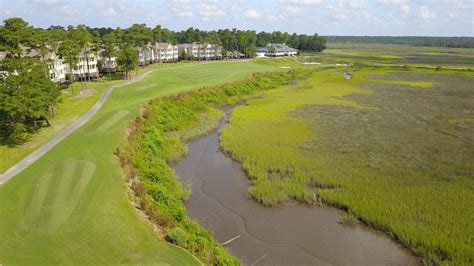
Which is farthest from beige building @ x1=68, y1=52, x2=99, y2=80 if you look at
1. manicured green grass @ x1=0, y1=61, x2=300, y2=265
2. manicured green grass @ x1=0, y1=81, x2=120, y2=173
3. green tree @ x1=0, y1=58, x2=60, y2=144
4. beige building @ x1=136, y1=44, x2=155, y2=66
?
manicured green grass @ x1=0, y1=61, x2=300, y2=265

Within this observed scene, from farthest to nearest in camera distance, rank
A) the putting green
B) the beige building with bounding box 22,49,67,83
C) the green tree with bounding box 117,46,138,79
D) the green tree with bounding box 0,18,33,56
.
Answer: the green tree with bounding box 117,46,138,79 < the beige building with bounding box 22,49,67,83 < the green tree with bounding box 0,18,33,56 < the putting green

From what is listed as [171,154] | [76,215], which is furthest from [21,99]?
[76,215]

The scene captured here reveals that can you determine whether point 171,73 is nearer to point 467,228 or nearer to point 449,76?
point 467,228

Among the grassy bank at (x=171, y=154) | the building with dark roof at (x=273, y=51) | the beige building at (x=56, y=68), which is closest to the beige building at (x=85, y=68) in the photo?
the beige building at (x=56, y=68)

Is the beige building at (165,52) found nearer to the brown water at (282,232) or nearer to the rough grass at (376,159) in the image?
the rough grass at (376,159)

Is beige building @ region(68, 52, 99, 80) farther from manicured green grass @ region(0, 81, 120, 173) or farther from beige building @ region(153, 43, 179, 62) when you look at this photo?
beige building @ region(153, 43, 179, 62)
